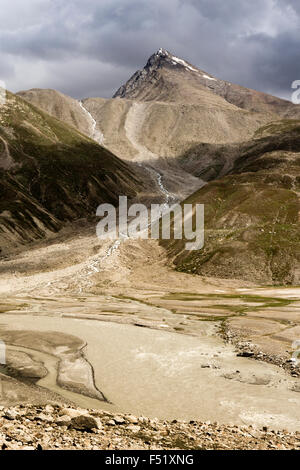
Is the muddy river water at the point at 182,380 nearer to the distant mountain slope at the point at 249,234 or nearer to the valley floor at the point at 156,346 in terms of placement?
the valley floor at the point at 156,346

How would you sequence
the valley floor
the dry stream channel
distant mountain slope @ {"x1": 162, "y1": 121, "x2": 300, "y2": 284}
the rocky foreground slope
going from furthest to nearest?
distant mountain slope @ {"x1": 162, "y1": 121, "x2": 300, "y2": 284}, the valley floor, the dry stream channel, the rocky foreground slope

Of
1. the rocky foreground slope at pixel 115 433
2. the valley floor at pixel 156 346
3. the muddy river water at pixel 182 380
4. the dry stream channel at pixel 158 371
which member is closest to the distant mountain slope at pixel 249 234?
the valley floor at pixel 156 346

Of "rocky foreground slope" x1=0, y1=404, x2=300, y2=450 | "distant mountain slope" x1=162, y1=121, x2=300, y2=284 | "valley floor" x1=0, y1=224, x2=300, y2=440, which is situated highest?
"distant mountain slope" x1=162, y1=121, x2=300, y2=284

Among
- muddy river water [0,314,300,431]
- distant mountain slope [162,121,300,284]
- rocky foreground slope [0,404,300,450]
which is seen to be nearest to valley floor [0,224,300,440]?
muddy river water [0,314,300,431]

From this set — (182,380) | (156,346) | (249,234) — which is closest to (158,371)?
(182,380)

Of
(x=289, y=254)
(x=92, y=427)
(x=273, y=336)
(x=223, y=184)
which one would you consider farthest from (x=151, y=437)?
(x=223, y=184)

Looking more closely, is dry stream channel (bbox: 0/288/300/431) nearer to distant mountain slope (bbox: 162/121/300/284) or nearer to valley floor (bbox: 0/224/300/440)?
valley floor (bbox: 0/224/300/440)

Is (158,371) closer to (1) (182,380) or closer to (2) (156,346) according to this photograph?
(1) (182,380)

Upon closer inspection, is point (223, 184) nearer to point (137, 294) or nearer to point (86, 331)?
point (137, 294)
